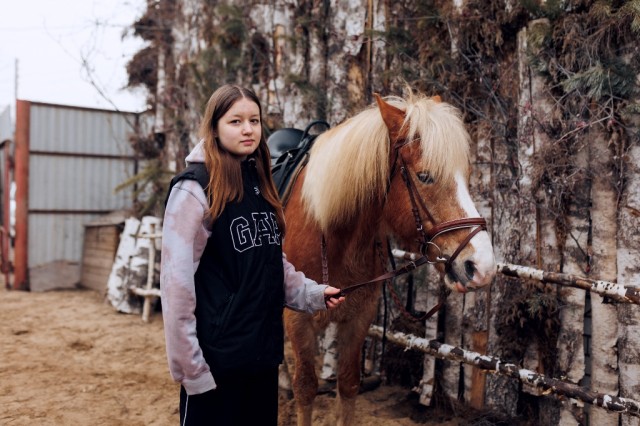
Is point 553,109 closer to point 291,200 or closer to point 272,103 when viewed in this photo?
point 291,200

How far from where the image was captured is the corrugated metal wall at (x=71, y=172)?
26.0 ft

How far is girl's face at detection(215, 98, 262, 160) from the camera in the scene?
1787 millimetres

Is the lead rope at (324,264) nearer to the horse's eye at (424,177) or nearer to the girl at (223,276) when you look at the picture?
the horse's eye at (424,177)

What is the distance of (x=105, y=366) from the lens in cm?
471

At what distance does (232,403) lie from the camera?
1.78 metres

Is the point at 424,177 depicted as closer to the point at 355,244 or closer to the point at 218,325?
the point at 355,244

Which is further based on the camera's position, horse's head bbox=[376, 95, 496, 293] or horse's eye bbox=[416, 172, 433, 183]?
horse's eye bbox=[416, 172, 433, 183]

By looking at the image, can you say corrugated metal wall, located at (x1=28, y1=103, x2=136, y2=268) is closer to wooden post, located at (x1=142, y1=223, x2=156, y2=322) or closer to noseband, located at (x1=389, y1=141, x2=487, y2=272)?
wooden post, located at (x1=142, y1=223, x2=156, y2=322)

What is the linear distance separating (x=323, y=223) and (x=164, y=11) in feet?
22.7

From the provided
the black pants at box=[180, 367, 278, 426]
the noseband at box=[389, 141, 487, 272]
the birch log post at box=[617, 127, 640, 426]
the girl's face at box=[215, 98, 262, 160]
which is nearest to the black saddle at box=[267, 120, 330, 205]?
the noseband at box=[389, 141, 487, 272]

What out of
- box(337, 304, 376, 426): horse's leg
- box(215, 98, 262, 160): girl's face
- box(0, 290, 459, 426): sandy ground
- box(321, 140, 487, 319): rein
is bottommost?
box(0, 290, 459, 426): sandy ground

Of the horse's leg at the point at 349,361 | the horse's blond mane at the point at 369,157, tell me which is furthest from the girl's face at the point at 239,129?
the horse's leg at the point at 349,361

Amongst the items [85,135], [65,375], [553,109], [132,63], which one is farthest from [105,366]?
[132,63]

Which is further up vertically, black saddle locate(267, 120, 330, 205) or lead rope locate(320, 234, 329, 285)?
black saddle locate(267, 120, 330, 205)
